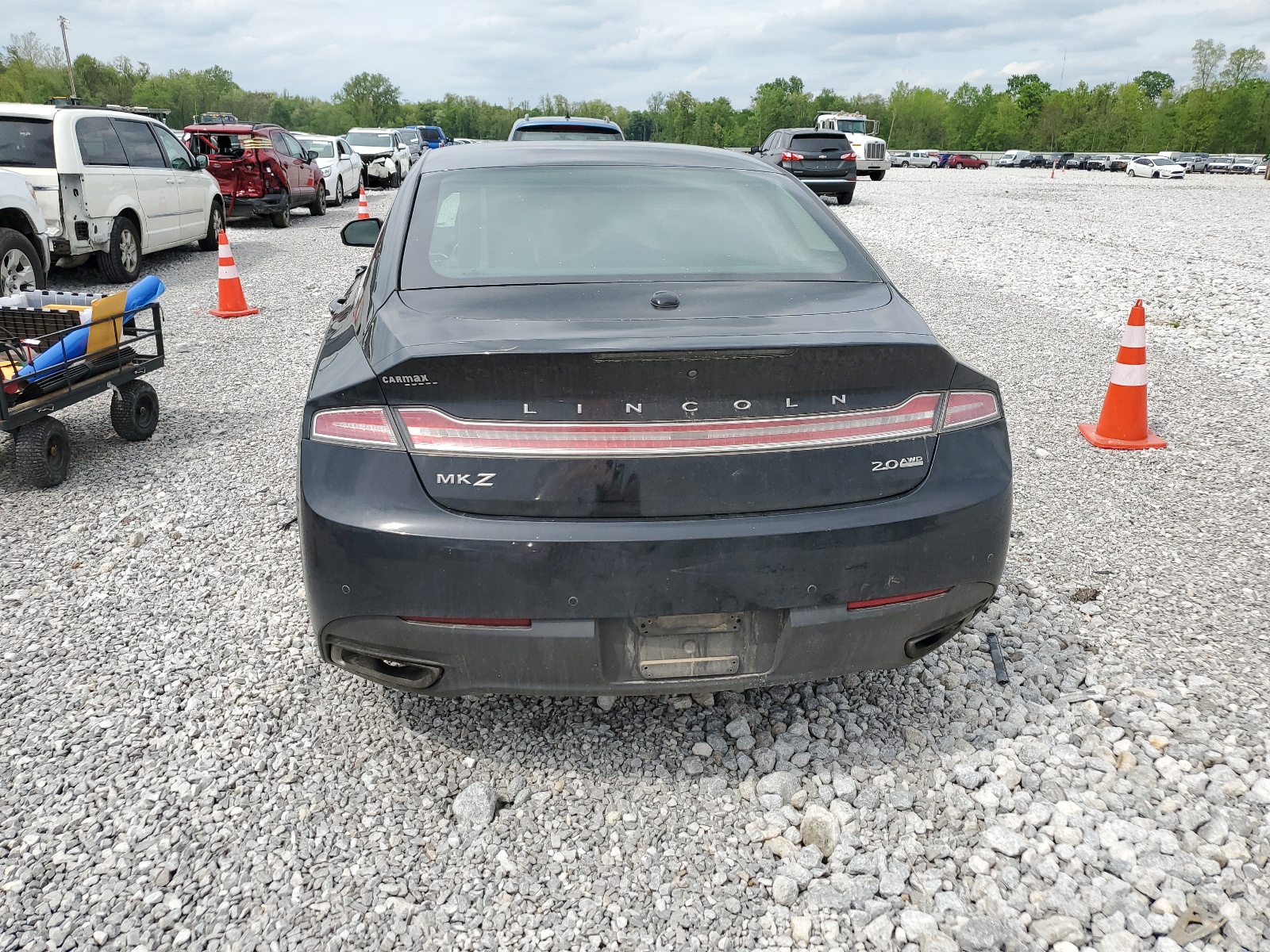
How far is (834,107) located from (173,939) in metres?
156

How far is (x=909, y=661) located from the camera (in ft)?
8.62

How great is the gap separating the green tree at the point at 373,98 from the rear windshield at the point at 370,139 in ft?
303

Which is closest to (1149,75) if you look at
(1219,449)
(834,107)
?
(834,107)

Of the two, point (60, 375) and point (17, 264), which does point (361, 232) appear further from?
point (17, 264)

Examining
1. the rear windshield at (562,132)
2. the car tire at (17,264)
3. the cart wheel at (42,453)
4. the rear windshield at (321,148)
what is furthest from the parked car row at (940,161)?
the cart wheel at (42,453)

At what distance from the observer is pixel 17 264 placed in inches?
316

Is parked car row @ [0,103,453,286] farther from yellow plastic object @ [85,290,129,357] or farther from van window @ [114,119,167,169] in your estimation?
yellow plastic object @ [85,290,129,357]

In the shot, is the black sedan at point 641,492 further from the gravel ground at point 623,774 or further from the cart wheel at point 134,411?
the cart wheel at point 134,411

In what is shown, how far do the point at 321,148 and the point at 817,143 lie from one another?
11.3m

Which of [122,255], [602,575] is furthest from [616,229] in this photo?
[122,255]

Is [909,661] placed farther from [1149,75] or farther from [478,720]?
[1149,75]

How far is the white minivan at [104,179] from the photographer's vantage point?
9305mm

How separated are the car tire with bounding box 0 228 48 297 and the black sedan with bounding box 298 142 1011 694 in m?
6.93

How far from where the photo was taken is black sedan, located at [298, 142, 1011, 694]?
7.25 ft
